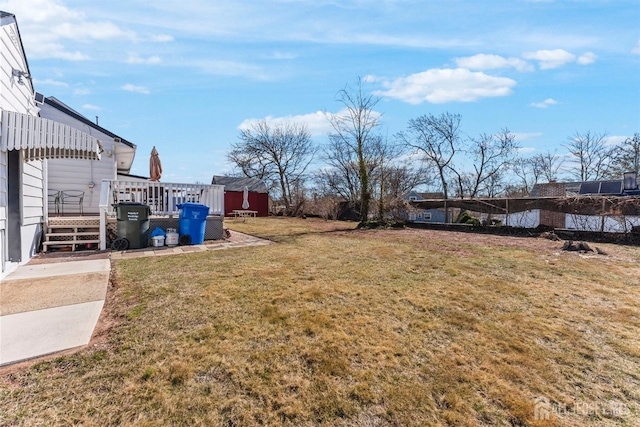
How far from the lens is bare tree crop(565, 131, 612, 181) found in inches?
891

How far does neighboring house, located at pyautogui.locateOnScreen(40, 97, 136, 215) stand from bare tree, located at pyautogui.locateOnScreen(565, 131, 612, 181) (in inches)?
1244

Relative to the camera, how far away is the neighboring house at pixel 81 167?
9.27m

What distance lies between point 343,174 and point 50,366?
23.1m

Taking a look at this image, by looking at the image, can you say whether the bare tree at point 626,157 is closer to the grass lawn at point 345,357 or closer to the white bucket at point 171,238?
the grass lawn at point 345,357

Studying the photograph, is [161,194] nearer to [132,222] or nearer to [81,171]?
[132,222]

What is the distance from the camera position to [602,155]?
2275 centimetres

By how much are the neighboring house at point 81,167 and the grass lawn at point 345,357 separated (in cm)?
759

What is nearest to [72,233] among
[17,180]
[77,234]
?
[77,234]

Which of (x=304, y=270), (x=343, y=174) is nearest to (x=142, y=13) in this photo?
(x=304, y=270)

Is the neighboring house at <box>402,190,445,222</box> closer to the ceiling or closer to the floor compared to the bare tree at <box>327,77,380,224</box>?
closer to the floor

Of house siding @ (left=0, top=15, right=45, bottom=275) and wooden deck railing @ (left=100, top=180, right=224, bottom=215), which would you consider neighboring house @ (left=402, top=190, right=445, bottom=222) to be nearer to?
wooden deck railing @ (left=100, top=180, right=224, bottom=215)

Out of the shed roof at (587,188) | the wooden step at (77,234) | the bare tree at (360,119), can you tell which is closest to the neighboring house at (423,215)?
the bare tree at (360,119)

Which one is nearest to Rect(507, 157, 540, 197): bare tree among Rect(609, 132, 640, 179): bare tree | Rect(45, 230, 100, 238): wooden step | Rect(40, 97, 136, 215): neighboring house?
Rect(609, 132, 640, 179): bare tree

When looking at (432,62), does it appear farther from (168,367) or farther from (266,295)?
(168,367)
